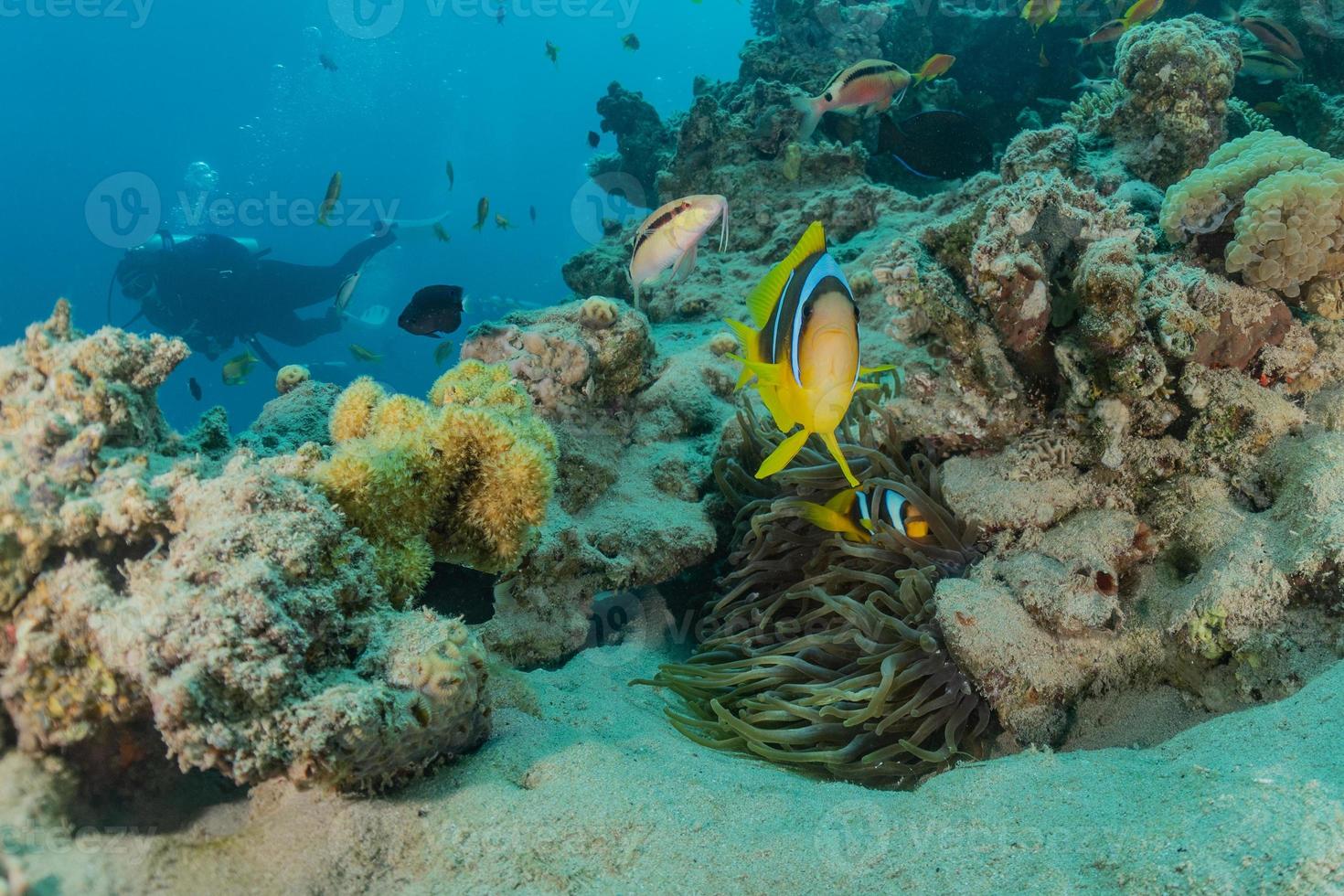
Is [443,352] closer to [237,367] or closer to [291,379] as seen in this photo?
[237,367]

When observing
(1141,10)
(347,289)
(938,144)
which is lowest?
(938,144)

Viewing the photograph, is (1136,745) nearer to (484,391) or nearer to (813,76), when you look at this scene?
(484,391)

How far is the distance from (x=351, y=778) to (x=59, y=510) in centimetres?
85

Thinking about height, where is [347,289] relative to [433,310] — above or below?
above

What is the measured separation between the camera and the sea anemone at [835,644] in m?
2.48

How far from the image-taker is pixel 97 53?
5588 centimetres

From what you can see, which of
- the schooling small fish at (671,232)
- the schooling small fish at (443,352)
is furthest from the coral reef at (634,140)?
the schooling small fish at (671,232)

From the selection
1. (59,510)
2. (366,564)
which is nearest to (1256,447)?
(366,564)

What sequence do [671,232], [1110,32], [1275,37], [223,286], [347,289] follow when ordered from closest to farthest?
1. [671,232]
2. [1275,37]
3. [1110,32]
4. [347,289]
5. [223,286]

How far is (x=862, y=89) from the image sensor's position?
20.9 feet

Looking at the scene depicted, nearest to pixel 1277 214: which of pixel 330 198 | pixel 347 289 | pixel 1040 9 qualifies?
pixel 1040 9

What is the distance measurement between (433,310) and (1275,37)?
8.93m

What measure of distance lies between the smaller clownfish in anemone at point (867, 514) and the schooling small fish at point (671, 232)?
2.17 meters

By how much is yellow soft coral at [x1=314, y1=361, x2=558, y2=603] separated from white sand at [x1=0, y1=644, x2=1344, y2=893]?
0.68m
